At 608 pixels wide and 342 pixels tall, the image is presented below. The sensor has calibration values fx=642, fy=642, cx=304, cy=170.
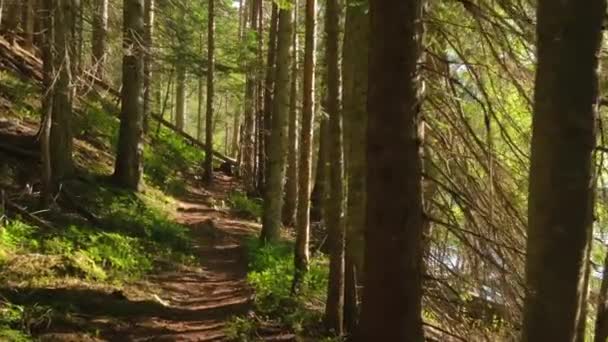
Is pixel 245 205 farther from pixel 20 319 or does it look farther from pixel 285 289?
pixel 20 319

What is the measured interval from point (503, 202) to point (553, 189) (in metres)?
2.24

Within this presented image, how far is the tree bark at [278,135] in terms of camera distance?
11805mm

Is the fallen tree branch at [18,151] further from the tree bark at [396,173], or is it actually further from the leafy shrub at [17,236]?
the tree bark at [396,173]

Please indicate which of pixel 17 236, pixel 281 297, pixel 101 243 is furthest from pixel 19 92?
pixel 281 297

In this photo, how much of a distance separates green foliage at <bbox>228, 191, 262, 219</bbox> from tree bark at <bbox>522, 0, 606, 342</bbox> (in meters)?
15.3

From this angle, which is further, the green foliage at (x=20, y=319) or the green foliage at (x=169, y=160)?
the green foliage at (x=169, y=160)

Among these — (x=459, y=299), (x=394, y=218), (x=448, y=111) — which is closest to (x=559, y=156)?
(x=394, y=218)

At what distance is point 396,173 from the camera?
11.8 ft

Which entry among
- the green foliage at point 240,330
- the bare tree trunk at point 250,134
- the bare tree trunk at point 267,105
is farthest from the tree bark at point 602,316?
the bare tree trunk at point 250,134

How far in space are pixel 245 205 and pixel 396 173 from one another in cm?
1530

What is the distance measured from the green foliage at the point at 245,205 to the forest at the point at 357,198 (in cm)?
14

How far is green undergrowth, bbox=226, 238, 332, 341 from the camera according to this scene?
7.48 meters

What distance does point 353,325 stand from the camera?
7.28 metres

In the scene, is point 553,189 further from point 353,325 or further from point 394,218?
point 353,325
